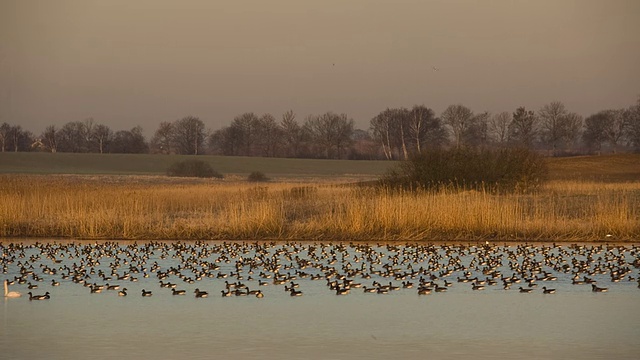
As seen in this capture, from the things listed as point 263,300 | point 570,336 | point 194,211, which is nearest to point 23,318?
point 263,300

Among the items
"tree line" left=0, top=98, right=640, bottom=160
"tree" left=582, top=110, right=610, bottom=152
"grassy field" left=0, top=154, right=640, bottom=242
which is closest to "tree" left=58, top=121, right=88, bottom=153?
"tree line" left=0, top=98, right=640, bottom=160

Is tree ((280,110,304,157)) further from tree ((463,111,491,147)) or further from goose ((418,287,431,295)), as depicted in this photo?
goose ((418,287,431,295))

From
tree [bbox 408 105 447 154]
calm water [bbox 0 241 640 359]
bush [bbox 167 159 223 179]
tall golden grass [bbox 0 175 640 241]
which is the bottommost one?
calm water [bbox 0 241 640 359]

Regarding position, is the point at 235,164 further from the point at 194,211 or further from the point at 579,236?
the point at 579,236

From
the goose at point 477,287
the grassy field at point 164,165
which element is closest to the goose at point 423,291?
the goose at point 477,287

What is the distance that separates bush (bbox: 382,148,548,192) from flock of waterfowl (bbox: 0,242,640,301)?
45.2 ft

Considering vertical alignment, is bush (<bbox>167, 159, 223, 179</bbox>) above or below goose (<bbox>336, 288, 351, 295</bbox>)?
above

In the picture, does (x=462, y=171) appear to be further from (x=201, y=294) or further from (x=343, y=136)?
(x=343, y=136)

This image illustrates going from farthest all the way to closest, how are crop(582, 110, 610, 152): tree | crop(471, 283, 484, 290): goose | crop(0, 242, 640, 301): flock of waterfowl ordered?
1. crop(582, 110, 610, 152): tree
2. crop(0, 242, 640, 301): flock of waterfowl
3. crop(471, 283, 484, 290): goose

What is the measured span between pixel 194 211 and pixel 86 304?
17.1 meters

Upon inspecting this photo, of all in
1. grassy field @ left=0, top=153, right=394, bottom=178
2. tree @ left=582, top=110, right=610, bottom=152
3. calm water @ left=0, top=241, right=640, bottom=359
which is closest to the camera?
calm water @ left=0, top=241, right=640, bottom=359

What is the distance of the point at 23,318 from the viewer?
45.3 ft

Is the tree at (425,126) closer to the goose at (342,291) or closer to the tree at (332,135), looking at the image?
the tree at (332,135)

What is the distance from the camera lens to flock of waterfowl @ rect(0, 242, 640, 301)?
16.9m
